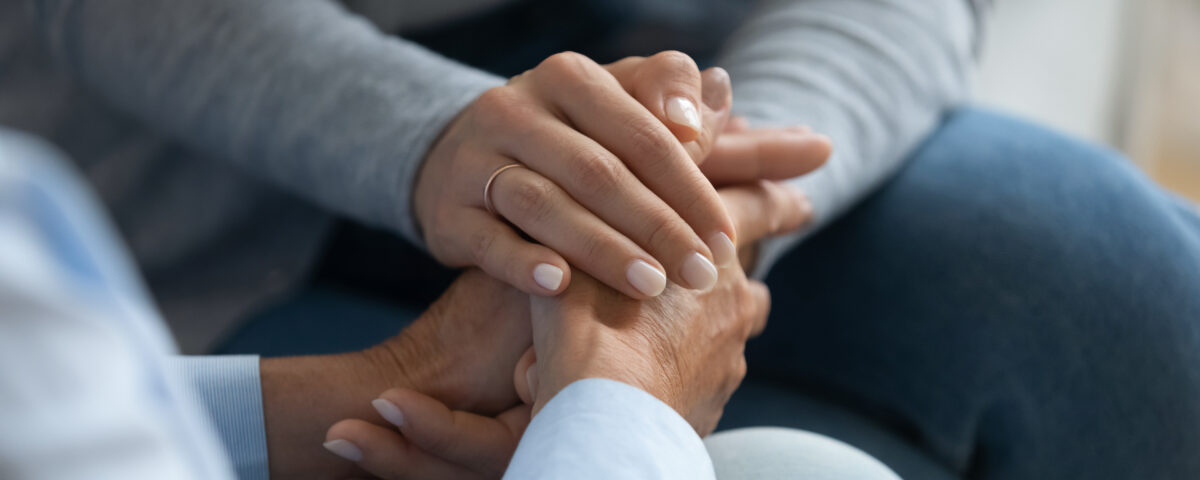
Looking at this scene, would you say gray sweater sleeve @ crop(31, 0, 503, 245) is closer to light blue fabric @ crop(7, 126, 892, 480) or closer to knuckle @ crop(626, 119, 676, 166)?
knuckle @ crop(626, 119, 676, 166)

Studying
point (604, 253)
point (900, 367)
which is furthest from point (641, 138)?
point (900, 367)

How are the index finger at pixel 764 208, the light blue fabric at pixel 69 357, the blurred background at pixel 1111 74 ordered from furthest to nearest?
1. the blurred background at pixel 1111 74
2. the index finger at pixel 764 208
3. the light blue fabric at pixel 69 357

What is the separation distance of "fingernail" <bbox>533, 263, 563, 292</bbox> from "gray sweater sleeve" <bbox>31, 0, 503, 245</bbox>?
139mm

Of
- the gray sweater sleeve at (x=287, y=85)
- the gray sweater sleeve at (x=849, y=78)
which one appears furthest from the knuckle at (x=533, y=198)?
the gray sweater sleeve at (x=849, y=78)

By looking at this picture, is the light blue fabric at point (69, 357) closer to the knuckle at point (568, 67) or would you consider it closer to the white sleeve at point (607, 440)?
the white sleeve at point (607, 440)

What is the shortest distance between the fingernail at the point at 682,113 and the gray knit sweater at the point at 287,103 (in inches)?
5.5

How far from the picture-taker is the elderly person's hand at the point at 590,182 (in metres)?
0.47

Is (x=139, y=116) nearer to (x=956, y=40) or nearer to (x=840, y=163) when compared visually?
(x=840, y=163)

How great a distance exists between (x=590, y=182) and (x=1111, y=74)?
1.42 meters

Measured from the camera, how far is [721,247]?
49 cm

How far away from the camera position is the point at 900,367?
65 cm

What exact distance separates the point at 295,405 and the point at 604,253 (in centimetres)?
21

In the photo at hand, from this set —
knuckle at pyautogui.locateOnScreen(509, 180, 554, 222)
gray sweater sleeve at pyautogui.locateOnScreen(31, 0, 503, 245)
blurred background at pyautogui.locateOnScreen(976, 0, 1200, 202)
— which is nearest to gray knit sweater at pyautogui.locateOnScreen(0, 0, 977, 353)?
gray sweater sleeve at pyautogui.locateOnScreen(31, 0, 503, 245)

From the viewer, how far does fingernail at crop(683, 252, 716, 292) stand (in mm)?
465
